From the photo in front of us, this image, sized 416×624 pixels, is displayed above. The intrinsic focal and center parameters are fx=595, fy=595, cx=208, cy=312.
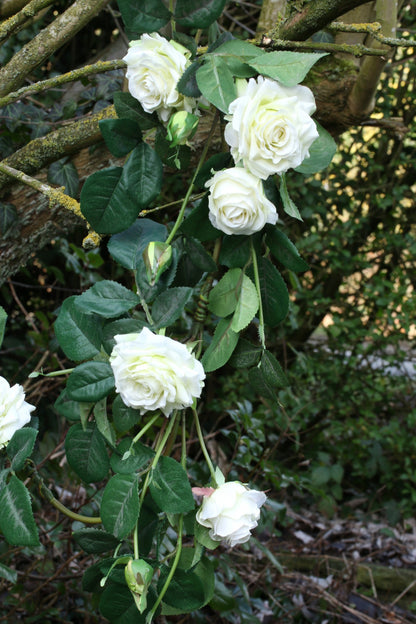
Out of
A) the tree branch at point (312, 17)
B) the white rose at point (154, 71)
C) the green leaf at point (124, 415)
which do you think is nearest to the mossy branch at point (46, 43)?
the tree branch at point (312, 17)

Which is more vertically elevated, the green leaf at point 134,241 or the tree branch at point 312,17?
the tree branch at point 312,17

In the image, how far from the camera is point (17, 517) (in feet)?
2.09

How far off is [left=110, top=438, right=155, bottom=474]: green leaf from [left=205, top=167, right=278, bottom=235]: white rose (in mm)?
260

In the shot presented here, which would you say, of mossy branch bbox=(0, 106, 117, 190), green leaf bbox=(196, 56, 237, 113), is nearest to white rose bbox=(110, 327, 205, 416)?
green leaf bbox=(196, 56, 237, 113)

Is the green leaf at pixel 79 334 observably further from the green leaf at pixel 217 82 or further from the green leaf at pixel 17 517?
the green leaf at pixel 217 82

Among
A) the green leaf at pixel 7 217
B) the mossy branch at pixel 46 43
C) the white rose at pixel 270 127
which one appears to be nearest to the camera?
the white rose at pixel 270 127

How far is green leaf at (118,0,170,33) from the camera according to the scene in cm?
64

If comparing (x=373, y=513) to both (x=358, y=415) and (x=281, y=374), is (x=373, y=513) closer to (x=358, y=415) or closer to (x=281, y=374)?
(x=358, y=415)

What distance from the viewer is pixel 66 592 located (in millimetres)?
1768

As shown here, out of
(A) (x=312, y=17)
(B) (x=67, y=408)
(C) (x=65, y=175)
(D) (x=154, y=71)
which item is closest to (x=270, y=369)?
(B) (x=67, y=408)

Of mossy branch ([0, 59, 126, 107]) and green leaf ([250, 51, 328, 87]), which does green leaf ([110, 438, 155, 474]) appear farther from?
mossy branch ([0, 59, 126, 107])

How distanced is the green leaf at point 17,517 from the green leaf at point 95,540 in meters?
0.09

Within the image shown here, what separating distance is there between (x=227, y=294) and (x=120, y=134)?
0.74 feet

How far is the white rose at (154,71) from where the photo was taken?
25.1 inches
